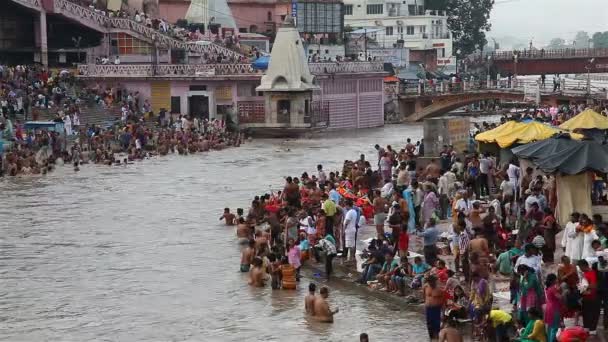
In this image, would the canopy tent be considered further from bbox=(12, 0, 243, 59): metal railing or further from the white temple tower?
bbox=(12, 0, 243, 59): metal railing

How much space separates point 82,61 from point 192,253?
30.9 m

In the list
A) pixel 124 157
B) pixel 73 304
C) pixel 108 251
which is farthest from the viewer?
pixel 124 157

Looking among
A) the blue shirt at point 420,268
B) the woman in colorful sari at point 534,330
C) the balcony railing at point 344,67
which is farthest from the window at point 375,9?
the woman in colorful sari at point 534,330

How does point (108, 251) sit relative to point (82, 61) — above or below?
below

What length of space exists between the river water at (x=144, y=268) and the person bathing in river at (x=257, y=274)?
0.20m

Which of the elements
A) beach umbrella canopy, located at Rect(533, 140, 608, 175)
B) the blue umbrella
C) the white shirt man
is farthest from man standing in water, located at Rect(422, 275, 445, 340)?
the blue umbrella

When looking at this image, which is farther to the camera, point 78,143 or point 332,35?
point 332,35

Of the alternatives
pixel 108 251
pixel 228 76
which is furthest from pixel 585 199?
pixel 228 76

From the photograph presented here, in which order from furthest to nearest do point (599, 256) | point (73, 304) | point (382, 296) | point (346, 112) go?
point (346, 112) → point (73, 304) → point (382, 296) → point (599, 256)

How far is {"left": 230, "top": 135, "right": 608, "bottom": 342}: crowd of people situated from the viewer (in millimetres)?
15031

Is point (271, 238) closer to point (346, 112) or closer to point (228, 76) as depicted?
point (228, 76)

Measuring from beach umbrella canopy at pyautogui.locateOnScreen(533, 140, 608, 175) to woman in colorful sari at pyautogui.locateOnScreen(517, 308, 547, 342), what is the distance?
455cm

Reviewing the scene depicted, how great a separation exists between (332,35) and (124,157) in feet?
90.9

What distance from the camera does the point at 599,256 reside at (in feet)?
50.4
